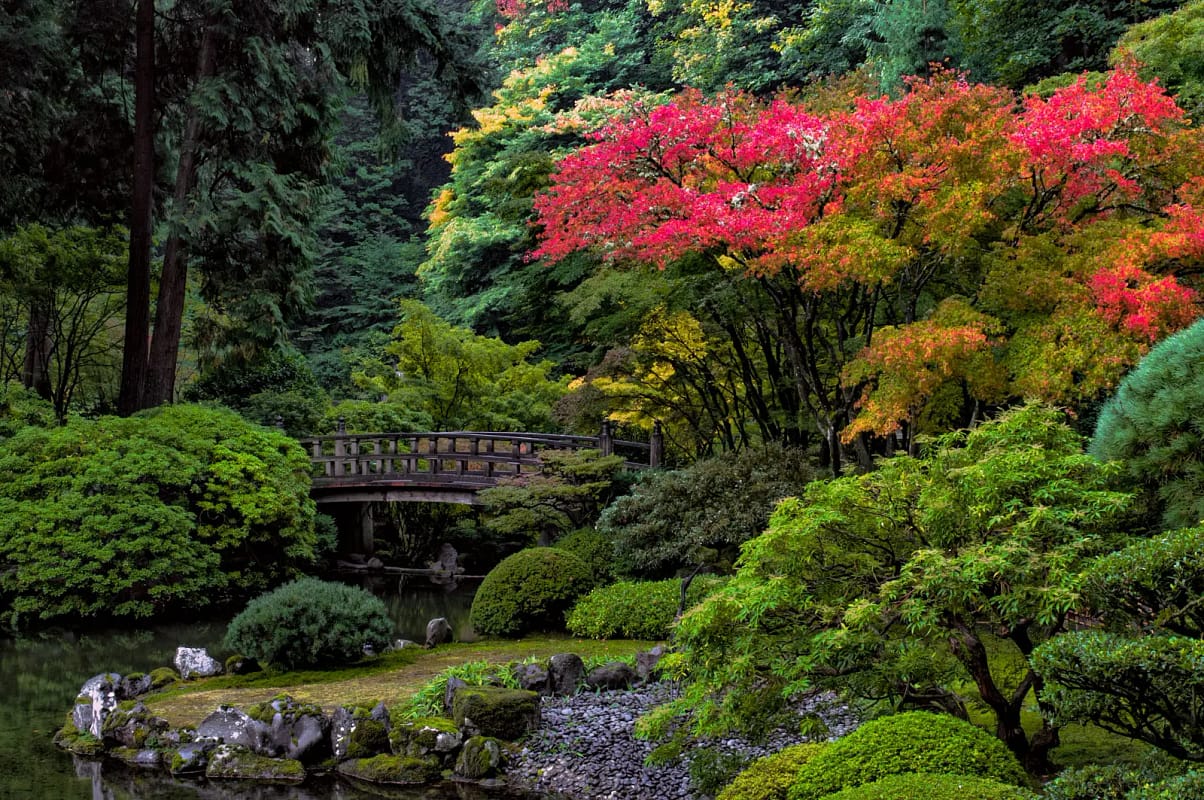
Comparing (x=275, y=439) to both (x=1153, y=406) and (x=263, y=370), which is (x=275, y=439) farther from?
(x=1153, y=406)

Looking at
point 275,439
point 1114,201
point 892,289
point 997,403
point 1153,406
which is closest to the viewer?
point 1153,406

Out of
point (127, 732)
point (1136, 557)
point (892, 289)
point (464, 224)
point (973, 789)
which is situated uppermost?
point (464, 224)

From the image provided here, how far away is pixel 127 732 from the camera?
29.5 feet

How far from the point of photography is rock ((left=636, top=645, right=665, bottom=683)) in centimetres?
944

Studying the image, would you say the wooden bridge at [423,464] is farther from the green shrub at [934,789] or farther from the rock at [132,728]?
the green shrub at [934,789]

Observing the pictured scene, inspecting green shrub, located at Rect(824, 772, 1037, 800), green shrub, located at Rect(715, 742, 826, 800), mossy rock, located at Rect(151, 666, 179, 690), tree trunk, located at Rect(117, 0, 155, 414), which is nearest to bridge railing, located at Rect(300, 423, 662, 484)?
tree trunk, located at Rect(117, 0, 155, 414)

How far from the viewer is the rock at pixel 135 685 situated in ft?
32.9

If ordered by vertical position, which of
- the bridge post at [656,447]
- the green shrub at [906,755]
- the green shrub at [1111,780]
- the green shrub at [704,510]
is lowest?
the green shrub at [906,755]

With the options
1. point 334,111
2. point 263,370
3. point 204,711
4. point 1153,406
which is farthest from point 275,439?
point 1153,406

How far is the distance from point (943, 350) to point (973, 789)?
492 cm

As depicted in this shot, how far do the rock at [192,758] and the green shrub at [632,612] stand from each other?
183 inches

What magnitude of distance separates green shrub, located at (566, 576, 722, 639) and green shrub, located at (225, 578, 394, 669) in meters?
2.51

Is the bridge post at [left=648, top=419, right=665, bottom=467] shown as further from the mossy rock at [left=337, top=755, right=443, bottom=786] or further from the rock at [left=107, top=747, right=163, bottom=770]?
the rock at [left=107, top=747, right=163, bottom=770]

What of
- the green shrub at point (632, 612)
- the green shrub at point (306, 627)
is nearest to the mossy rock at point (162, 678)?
the green shrub at point (306, 627)
